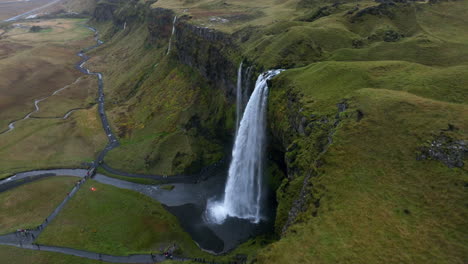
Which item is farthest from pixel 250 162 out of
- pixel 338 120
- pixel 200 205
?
pixel 338 120

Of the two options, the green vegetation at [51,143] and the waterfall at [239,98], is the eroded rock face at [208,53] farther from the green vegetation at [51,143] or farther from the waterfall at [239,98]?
the green vegetation at [51,143]

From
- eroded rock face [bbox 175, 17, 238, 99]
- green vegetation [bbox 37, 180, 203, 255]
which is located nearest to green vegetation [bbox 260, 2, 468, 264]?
green vegetation [bbox 37, 180, 203, 255]

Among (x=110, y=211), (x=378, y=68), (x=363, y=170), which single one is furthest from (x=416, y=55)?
(x=110, y=211)

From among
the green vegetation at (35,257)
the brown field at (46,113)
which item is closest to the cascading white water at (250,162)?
the green vegetation at (35,257)

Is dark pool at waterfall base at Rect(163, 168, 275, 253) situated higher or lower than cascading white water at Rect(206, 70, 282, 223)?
lower

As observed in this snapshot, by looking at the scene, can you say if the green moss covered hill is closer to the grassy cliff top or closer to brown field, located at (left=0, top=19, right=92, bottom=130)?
the grassy cliff top

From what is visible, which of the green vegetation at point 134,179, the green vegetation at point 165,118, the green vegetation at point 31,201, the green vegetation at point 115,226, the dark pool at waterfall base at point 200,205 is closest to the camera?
the dark pool at waterfall base at point 200,205

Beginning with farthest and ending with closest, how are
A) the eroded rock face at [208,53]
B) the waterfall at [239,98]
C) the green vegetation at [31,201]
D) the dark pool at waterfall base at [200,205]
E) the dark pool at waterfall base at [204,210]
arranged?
the eroded rock face at [208,53], the waterfall at [239,98], the green vegetation at [31,201], the dark pool at waterfall base at [200,205], the dark pool at waterfall base at [204,210]
